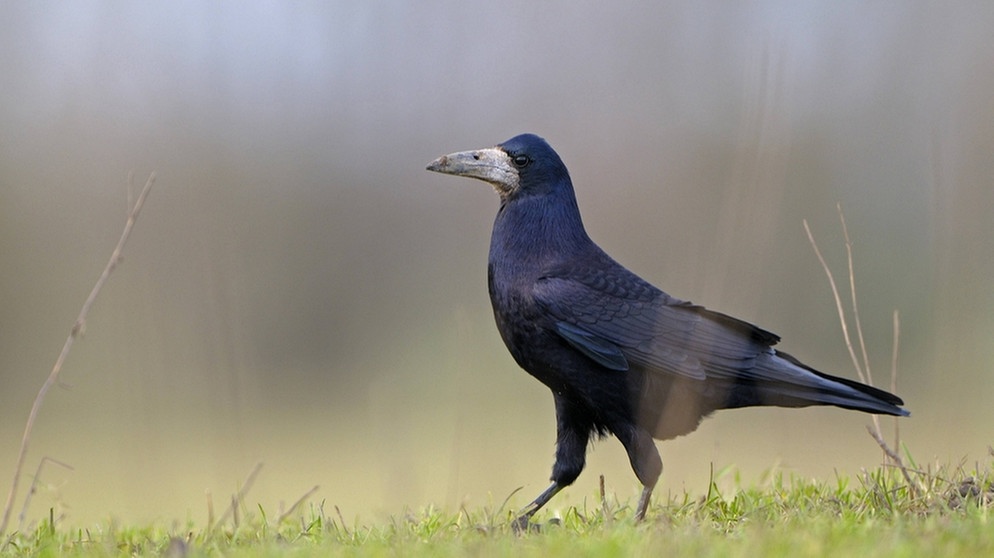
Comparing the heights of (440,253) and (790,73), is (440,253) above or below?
below

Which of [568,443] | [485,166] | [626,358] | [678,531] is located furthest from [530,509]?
[485,166]

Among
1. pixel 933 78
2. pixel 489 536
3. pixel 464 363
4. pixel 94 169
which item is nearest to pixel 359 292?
pixel 94 169

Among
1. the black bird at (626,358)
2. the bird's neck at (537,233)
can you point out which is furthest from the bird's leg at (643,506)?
the bird's neck at (537,233)

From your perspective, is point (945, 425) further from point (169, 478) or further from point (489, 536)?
point (169, 478)

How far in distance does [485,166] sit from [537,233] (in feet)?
1.34

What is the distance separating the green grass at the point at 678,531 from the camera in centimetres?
301

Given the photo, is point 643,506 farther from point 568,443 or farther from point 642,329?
point 642,329

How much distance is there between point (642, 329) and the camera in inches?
181

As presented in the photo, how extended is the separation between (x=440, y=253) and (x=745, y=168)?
330 inches

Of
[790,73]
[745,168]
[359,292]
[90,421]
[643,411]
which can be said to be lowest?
[90,421]

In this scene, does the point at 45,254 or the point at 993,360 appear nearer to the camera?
the point at 993,360

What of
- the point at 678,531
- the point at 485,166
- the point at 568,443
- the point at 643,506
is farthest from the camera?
the point at 485,166

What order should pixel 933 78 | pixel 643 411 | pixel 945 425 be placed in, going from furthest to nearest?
1. pixel 933 78
2. pixel 945 425
3. pixel 643 411

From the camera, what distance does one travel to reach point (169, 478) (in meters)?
9.74
